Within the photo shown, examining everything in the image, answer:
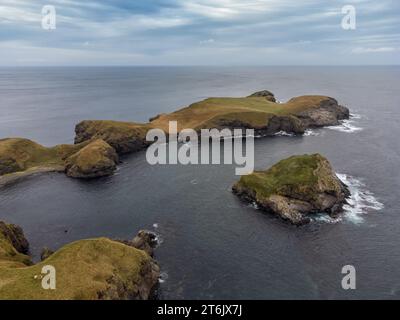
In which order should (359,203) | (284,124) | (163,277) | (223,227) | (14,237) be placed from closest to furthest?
(163,277)
(14,237)
(223,227)
(359,203)
(284,124)

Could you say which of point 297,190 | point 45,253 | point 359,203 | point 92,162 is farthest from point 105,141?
point 359,203

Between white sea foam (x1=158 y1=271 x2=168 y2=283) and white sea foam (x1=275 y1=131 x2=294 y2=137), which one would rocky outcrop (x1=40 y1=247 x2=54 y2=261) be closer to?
white sea foam (x1=158 y1=271 x2=168 y2=283)

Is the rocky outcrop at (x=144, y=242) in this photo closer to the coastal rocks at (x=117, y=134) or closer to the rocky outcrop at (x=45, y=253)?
the rocky outcrop at (x=45, y=253)

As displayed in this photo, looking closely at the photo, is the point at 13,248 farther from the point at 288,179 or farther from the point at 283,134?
the point at 283,134

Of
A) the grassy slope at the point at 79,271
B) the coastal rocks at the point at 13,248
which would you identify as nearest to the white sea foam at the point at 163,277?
the grassy slope at the point at 79,271
